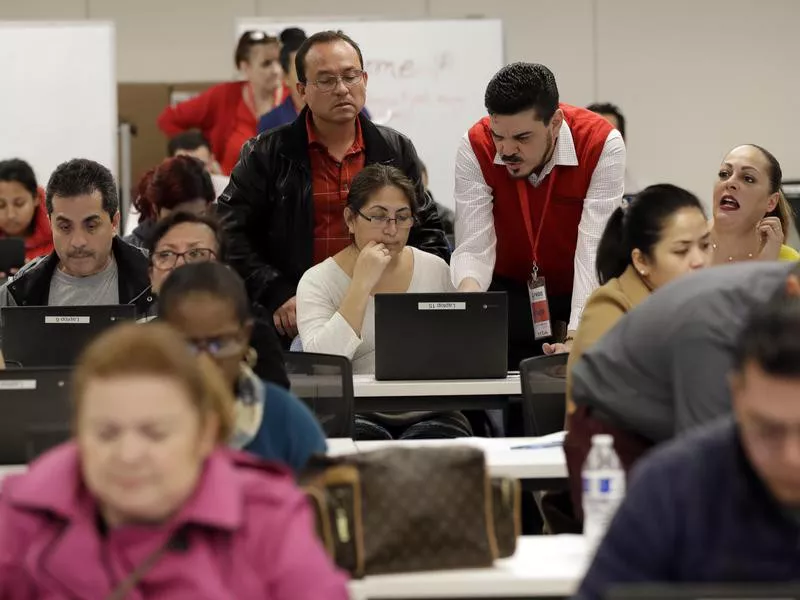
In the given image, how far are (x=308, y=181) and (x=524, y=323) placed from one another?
36.6 inches

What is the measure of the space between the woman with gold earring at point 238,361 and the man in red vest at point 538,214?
2.09m

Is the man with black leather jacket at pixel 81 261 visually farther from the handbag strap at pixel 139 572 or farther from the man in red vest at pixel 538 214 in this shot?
the handbag strap at pixel 139 572

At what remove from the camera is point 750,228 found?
498 cm

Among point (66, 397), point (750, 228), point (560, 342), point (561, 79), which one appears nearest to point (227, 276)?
point (66, 397)

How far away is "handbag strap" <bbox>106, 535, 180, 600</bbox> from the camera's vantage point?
1.77m

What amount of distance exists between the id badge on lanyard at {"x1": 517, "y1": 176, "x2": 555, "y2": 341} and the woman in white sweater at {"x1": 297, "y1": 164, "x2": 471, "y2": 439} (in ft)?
1.04

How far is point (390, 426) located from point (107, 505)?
95.5 inches

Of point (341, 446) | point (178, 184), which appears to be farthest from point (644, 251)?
point (178, 184)

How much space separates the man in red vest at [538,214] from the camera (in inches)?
179

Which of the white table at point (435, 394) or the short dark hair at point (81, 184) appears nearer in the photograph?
the white table at point (435, 394)

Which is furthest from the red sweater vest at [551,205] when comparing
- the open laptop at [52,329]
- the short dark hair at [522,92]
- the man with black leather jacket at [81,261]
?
the open laptop at [52,329]

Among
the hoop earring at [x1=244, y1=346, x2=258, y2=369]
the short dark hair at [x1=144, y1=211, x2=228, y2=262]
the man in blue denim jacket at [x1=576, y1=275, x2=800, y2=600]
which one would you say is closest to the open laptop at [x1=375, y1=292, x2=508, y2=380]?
the short dark hair at [x1=144, y1=211, x2=228, y2=262]

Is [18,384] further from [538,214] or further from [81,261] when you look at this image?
[538,214]

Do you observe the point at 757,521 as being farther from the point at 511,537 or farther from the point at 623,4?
the point at 623,4
